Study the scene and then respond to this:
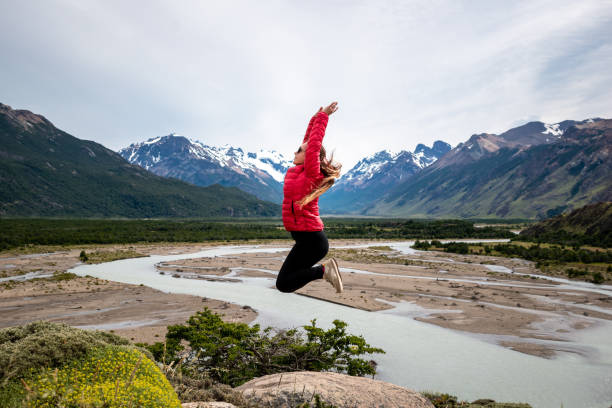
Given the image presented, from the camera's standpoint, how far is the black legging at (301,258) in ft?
16.5

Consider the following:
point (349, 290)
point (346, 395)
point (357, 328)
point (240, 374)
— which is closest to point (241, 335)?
point (240, 374)

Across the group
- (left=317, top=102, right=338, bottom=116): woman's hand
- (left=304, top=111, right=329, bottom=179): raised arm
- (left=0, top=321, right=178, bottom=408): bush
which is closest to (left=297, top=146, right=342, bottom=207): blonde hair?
(left=304, top=111, right=329, bottom=179): raised arm

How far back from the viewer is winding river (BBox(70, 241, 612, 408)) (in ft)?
37.4

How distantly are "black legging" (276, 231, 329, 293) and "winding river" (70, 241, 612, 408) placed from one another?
24.9 ft

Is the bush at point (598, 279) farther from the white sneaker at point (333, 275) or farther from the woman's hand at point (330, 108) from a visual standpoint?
the woman's hand at point (330, 108)

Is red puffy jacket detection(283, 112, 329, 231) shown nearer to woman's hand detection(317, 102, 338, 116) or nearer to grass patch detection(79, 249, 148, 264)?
woman's hand detection(317, 102, 338, 116)

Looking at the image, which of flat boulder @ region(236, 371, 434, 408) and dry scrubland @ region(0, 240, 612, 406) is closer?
flat boulder @ region(236, 371, 434, 408)

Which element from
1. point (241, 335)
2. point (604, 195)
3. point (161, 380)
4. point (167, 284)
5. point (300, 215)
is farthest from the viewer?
point (604, 195)

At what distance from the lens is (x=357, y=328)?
17812mm

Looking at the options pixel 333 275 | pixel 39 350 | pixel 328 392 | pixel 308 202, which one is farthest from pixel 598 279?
pixel 39 350

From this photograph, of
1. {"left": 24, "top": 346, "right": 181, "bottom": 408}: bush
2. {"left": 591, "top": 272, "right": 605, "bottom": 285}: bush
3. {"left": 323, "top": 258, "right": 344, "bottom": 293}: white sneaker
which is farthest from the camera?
{"left": 591, "top": 272, "right": 605, "bottom": 285}: bush

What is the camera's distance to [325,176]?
498 centimetres

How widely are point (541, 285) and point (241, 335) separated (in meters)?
29.2

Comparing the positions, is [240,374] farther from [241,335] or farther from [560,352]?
[560,352]
